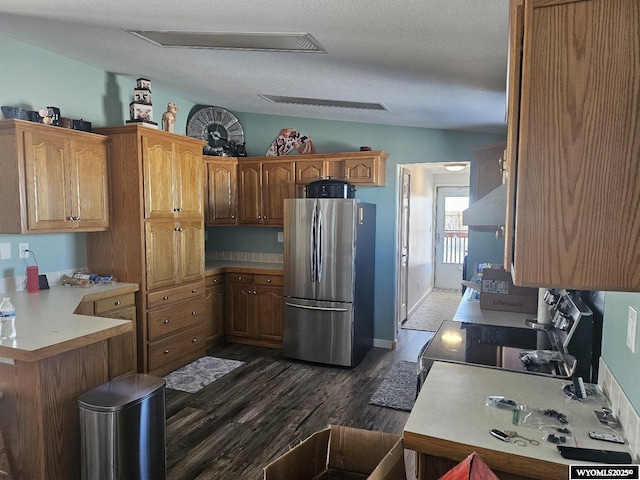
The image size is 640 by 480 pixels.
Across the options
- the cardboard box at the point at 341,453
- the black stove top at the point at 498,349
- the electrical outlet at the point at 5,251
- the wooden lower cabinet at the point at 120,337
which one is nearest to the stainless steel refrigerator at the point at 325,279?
the wooden lower cabinet at the point at 120,337

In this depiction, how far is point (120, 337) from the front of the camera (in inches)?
138

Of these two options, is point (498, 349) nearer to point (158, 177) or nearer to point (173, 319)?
point (173, 319)

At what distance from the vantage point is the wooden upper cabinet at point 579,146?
83 cm

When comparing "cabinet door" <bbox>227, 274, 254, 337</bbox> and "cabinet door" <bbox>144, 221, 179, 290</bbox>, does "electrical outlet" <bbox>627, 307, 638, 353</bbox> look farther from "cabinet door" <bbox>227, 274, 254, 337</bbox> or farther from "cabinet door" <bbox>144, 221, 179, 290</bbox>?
"cabinet door" <bbox>227, 274, 254, 337</bbox>

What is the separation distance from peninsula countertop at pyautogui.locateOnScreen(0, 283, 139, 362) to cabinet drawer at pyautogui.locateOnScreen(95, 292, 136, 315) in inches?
2.4

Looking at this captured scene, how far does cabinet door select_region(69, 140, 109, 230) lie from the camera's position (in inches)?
134

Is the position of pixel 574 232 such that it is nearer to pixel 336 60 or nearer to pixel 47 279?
pixel 336 60

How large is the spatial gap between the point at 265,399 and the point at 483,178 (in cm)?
267

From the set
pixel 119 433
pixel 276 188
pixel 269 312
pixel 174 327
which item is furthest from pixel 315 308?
pixel 119 433

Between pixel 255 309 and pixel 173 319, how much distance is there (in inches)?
42.8

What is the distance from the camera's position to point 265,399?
11.8 ft

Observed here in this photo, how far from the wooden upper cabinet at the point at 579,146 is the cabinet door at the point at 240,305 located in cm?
424

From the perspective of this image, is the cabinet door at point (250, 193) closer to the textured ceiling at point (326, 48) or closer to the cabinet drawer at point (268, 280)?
the cabinet drawer at point (268, 280)

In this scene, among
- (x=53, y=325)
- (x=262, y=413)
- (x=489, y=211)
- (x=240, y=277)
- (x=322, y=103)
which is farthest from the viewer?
(x=240, y=277)
